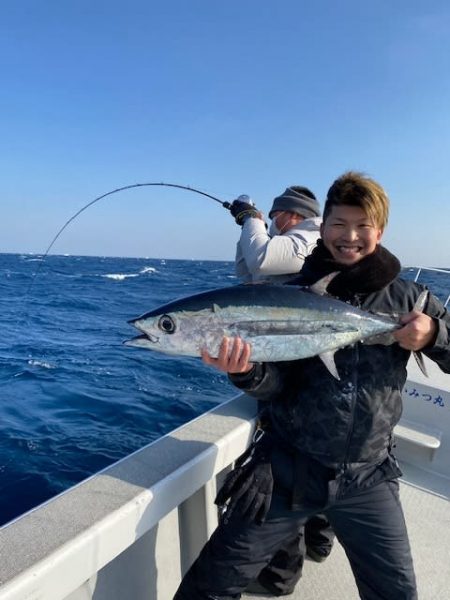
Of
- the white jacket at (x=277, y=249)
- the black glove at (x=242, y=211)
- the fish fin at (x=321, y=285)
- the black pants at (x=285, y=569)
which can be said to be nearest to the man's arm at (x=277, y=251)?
the white jacket at (x=277, y=249)

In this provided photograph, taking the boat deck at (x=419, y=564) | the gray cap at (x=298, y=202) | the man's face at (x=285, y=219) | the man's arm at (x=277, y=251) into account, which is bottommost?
the boat deck at (x=419, y=564)

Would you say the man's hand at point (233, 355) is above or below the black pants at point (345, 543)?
above

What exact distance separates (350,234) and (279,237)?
941 millimetres

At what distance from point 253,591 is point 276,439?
1160mm

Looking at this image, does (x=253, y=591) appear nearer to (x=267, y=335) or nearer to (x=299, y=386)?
(x=299, y=386)

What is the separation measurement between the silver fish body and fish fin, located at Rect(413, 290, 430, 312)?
0.54ft

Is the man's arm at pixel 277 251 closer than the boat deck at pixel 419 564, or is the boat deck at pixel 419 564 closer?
the boat deck at pixel 419 564

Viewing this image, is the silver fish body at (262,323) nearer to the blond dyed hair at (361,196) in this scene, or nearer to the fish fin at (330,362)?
the fish fin at (330,362)

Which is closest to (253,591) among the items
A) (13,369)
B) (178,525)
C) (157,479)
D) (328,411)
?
(178,525)

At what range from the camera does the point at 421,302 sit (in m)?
2.15

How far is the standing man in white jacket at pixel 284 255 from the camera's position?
Result: 266 centimetres

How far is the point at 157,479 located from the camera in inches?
84.5

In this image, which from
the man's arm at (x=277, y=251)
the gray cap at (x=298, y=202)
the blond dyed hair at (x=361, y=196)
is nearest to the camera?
the blond dyed hair at (x=361, y=196)

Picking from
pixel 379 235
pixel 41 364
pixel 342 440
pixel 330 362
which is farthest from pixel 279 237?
pixel 41 364
